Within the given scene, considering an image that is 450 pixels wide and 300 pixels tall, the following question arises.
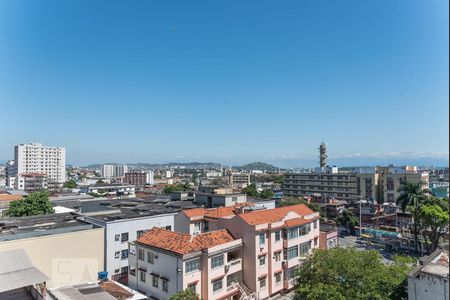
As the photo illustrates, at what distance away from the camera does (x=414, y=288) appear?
9.08m

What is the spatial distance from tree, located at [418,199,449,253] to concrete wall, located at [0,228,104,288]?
69.9 ft

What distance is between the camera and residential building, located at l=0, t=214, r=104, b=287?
15078 millimetres

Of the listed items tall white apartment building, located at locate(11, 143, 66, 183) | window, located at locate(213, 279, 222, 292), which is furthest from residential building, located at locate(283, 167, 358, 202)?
tall white apartment building, located at locate(11, 143, 66, 183)

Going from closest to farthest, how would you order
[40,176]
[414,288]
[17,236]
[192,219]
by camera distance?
1. [414,288]
2. [17,236]
3. [192,219]
4. [40,176]

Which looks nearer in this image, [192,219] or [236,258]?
[236,258]

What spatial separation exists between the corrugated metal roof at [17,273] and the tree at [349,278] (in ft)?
27.2

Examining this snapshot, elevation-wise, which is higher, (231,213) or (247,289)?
(231,213)

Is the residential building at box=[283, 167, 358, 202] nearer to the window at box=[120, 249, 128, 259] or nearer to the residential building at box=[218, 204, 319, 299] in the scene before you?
the residential building at box=[218, 204, 319, 299]

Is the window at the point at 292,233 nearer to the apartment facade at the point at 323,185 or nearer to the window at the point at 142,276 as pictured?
the window at the point at 142,276

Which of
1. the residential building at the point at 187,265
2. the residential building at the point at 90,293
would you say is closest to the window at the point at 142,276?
the residential building at the point at 187,265

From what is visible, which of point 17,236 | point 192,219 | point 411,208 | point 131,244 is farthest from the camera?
point 411,208

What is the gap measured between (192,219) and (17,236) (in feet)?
28.2

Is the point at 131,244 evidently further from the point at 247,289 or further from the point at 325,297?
the point at 325,297

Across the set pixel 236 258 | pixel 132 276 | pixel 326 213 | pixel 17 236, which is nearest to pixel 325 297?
pixel 236 258
